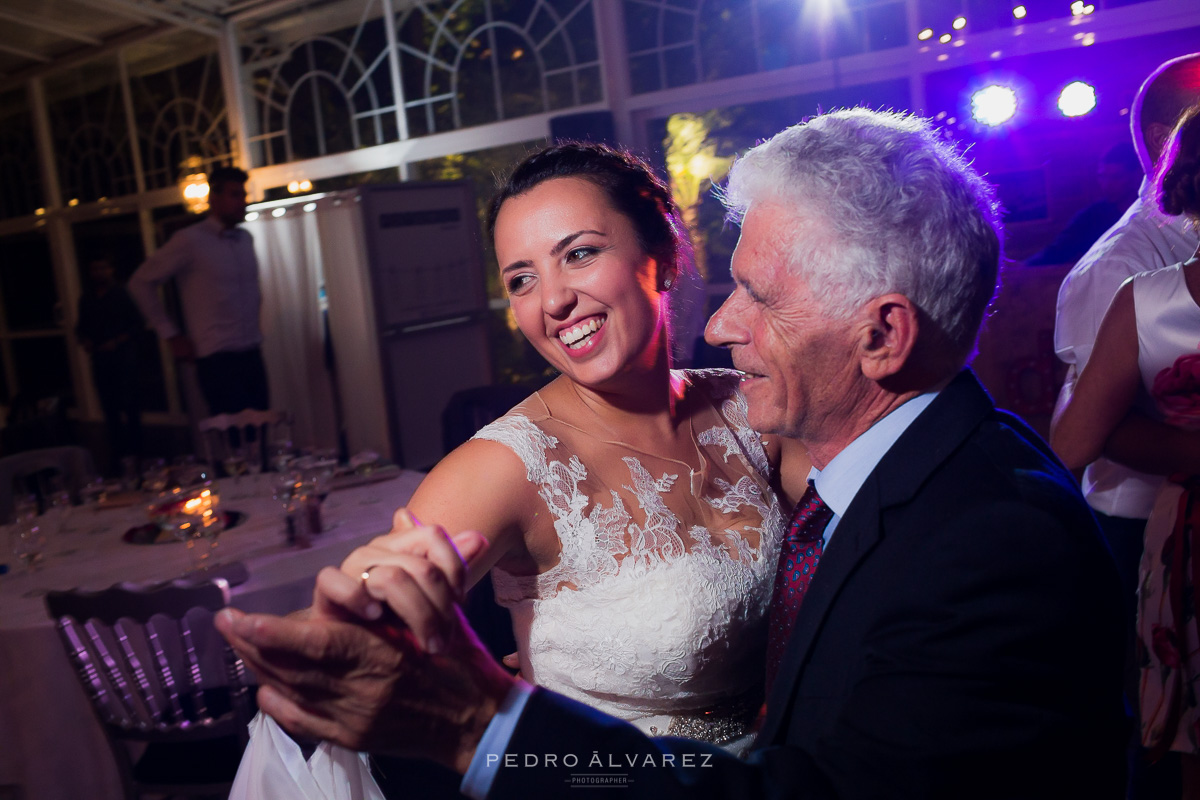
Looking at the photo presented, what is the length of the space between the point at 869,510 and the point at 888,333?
0.83 feet

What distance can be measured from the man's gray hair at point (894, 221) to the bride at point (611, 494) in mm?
524

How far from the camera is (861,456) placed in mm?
1216

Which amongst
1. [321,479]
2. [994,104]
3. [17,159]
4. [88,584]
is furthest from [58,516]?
[17,159]

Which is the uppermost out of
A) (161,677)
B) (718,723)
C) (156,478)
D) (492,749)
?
(492,749)

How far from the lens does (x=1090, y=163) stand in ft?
16.1

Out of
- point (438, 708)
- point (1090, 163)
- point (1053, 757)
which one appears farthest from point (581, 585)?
point (1090, 163)

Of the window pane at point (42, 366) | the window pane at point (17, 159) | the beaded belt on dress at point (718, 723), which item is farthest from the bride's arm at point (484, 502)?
the window pane at point (17, 159)

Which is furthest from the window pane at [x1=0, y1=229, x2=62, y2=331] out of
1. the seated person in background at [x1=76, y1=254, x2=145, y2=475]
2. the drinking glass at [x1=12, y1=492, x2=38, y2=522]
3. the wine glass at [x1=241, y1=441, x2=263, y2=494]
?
the drinking glass at [x1=12, y1=492, x2=38, y2=522]

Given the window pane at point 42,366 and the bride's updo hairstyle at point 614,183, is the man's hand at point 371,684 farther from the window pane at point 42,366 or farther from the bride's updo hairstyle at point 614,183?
the window pane at point 42,366

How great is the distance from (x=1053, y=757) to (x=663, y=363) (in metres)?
1.09

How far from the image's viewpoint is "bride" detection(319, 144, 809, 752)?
4.76 feet

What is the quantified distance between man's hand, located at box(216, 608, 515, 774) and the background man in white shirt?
212 inches

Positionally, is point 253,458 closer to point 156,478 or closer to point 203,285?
point 156,478

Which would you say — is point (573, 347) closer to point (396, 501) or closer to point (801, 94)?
point (396, 501)
